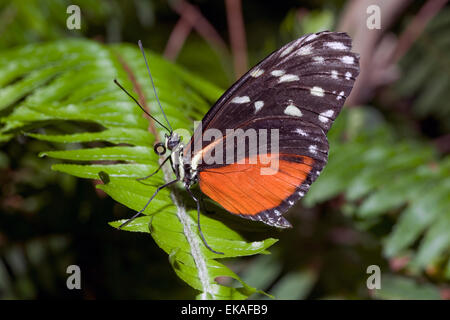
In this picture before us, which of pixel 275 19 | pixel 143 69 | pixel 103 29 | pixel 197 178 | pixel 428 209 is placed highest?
pixel 275 19

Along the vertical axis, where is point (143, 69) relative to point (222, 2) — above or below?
below

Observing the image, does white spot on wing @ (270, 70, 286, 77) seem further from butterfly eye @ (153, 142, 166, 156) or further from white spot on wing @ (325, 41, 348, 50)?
butterfly eye @ (153, 142, 166, 156)

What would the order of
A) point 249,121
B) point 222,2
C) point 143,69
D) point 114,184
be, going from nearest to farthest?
point 114,184, point 249,121, point 143,69, point 222,2

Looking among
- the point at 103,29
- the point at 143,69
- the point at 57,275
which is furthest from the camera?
the point at 103,29

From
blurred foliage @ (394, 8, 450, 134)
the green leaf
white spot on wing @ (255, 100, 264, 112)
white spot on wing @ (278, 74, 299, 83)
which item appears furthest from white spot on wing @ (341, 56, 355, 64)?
blurred foliage @ (394, 8, 450, 134)

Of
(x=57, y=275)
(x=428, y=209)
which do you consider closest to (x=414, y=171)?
(x=428, y=209)

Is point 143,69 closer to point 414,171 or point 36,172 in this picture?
point 36,172

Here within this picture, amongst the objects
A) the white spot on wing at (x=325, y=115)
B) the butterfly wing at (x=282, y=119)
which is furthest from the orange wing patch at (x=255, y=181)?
the white spot on wing at (x=325, y=115)
